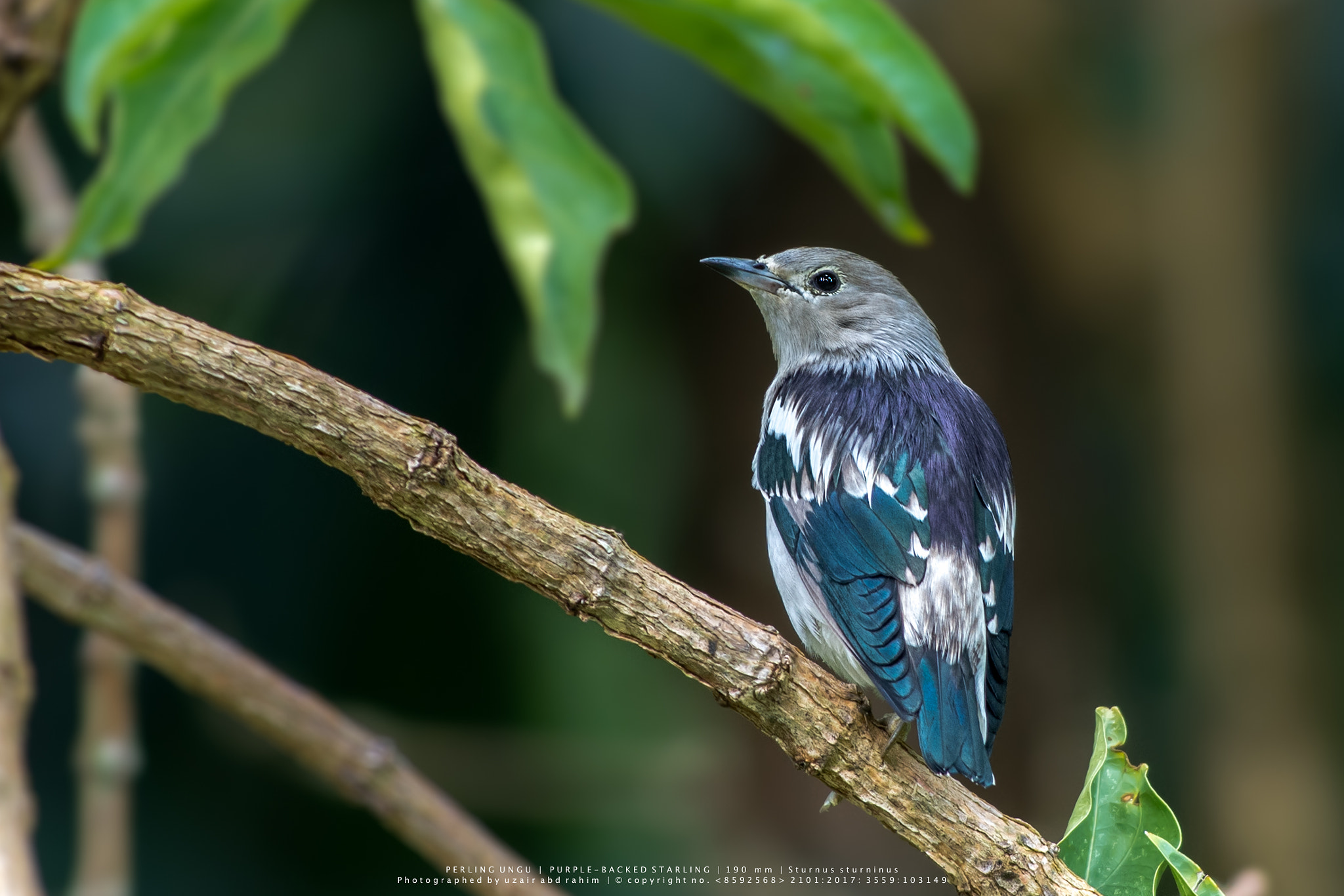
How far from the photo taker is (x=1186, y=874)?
2.01m

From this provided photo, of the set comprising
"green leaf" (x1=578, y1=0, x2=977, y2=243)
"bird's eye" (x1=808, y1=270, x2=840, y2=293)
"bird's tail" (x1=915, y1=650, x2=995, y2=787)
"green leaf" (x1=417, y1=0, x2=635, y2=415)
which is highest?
"green leaf" (x1=578, y1=0, x2=977, y2=243)

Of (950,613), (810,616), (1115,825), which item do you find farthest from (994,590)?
(1115,825)

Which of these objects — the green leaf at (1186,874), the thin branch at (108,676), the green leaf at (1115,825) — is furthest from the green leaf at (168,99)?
the green leaf at (1186,874)

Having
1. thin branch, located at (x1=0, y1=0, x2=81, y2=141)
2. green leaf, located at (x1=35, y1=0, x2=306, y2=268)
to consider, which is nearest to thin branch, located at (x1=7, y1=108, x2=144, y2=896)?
thin branch, located at (x1=0, y1=0, x2=81, y2=141)

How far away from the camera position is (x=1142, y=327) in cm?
588

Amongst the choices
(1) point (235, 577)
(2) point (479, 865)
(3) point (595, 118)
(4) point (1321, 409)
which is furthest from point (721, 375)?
(4) point (1321, 409)

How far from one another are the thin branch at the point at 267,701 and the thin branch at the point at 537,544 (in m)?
1.26

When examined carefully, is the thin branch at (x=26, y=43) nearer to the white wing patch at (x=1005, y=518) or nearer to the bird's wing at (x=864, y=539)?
the bird's wing at (x=864, y=539)

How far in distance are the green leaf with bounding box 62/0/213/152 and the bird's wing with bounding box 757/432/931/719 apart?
163 cm

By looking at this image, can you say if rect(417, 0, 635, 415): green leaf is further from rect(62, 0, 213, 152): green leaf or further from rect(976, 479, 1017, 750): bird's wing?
rect(976, 479, 1017, 750): bird's wing

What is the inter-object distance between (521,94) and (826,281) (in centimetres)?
148

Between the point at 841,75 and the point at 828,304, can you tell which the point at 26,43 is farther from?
the point at 828,304

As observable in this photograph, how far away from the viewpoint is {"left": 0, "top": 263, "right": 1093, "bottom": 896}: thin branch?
1932mm

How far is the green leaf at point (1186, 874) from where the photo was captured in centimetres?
198
